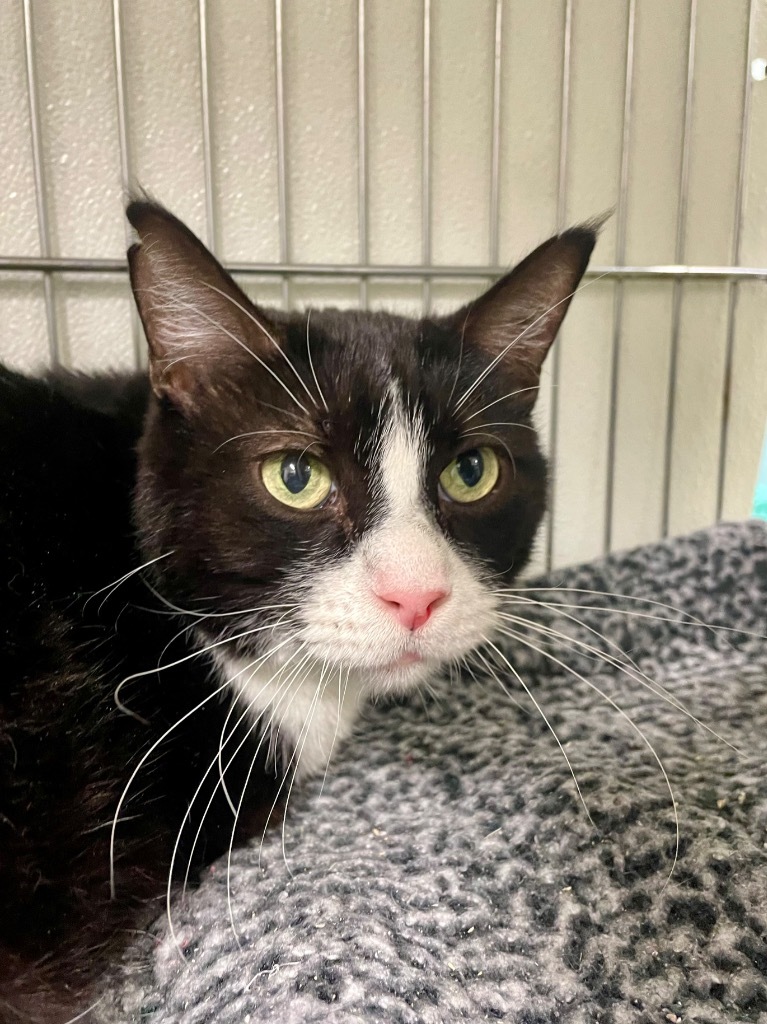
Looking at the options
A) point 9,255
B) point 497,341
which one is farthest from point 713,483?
point 9,255

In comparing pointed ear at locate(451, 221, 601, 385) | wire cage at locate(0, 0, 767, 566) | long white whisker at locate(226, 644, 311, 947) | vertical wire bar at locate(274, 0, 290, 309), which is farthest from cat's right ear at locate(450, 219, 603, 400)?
vertical wire bar at locate(274, 0, 290, 309)

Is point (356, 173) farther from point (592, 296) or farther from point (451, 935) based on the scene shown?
point (451, 935)

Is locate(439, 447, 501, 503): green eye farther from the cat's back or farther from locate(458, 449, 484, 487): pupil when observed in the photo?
the cat's back

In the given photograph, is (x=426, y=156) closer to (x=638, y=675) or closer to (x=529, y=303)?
(x=529, y=303)

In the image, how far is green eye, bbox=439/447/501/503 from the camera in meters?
0.67

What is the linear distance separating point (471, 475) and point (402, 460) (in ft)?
0.33

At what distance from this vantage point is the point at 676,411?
1.28 m

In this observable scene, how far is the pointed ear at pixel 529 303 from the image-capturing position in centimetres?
68

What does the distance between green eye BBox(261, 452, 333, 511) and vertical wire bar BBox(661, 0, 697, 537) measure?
836mm

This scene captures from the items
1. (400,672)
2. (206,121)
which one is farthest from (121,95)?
(400,672)

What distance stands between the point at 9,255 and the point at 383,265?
1.83 feet

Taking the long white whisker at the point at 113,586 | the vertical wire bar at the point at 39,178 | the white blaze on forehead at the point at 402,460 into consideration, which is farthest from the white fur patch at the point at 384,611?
the vertical wire bar at the point at 39,178

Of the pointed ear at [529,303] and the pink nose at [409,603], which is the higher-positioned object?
the pointed ear at [529,303]

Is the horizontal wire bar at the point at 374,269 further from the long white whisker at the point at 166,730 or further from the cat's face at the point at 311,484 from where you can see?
the long white whisker at the point at 166,730
